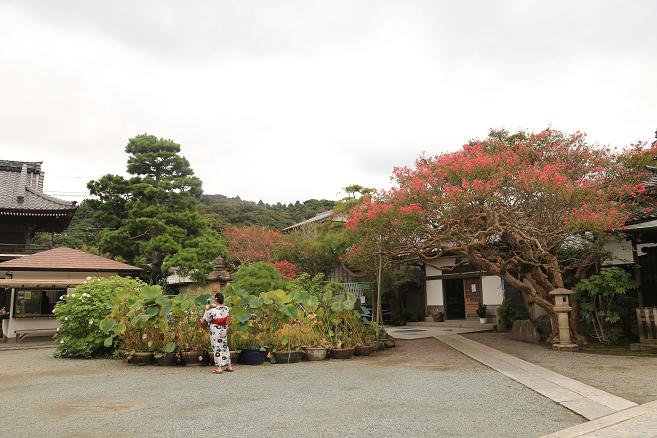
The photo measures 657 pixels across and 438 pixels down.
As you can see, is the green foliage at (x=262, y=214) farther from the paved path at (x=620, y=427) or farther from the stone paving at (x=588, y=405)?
the paved path at (x=620, y=427)

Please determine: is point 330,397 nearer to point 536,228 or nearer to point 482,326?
point 536,228

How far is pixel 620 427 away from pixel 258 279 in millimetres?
9059

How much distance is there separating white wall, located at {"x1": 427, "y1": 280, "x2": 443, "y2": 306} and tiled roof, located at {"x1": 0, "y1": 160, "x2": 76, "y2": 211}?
48.6 feet

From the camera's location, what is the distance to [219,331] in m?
7.83

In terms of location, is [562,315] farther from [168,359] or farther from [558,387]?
[168,359]

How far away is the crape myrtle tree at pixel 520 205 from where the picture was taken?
28.7 feet

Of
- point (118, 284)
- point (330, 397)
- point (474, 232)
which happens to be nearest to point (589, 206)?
point (474, 232)

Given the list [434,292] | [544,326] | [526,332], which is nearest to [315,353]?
[544,326]

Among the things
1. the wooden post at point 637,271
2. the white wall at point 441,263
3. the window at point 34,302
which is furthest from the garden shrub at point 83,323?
the white wall at point 441,263

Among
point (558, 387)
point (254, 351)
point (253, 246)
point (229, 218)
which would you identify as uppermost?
point (229, 218)

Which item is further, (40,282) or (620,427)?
(40,282)

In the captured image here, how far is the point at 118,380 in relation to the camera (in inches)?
273

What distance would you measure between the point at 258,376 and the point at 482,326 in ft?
37.7

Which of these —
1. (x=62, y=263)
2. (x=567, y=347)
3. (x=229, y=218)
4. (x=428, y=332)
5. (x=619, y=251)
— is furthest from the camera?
(x=229, y=218)
